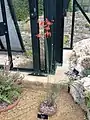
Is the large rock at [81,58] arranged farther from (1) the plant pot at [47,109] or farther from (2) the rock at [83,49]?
(1) the plant pot at [47,109]

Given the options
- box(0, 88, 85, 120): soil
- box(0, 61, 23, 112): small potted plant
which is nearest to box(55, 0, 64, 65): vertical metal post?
box(0, 88, 85, 120): soil

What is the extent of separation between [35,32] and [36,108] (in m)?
0.84

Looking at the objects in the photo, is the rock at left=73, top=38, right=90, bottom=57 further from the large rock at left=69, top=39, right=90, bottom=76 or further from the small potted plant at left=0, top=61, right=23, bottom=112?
the small potted plant at left=0, top=61, right=23, bottom=112

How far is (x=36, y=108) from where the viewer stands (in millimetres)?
2414

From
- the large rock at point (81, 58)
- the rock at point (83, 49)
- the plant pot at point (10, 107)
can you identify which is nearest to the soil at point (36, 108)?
the plant pot at point (10, 107)

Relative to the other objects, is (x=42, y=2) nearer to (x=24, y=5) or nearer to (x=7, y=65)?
(x=24, y=5)

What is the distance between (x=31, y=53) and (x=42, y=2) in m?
0.64

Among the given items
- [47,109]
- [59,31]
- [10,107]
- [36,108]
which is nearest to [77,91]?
[47,109]

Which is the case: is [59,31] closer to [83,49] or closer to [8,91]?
[83,49]

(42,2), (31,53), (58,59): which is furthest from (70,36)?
(42,2)

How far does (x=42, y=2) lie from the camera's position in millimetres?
2338

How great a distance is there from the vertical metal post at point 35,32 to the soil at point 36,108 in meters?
0.34

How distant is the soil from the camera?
2.31 meters

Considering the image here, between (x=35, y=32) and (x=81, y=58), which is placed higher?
(x=35, y=32)
